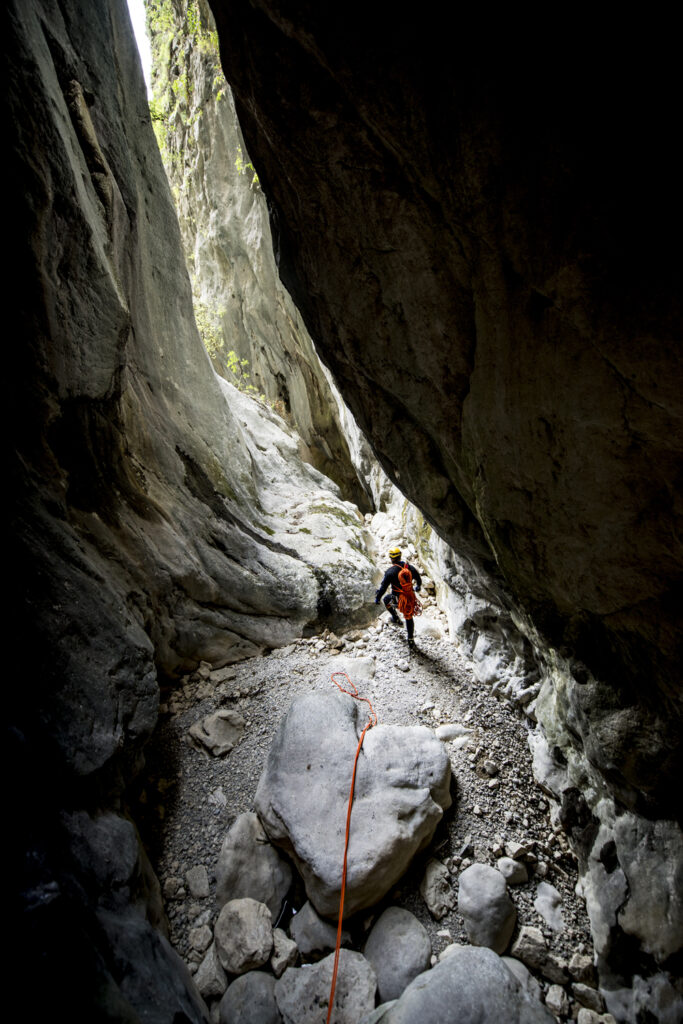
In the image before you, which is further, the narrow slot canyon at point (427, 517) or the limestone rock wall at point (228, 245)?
the limestone rock wall at point (228, 245)

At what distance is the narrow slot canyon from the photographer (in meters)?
1.96

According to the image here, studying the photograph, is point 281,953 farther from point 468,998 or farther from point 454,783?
point 454,783

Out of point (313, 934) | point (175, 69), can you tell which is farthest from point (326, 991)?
point (175, 69)

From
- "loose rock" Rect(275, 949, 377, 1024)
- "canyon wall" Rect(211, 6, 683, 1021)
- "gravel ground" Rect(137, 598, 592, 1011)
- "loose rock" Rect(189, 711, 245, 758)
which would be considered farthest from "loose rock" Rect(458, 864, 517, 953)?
"loose rock" Rect(189, 711, 245, 758)

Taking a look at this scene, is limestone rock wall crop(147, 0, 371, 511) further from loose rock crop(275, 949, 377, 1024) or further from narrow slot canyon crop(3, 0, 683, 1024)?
loose rock crop(275, 949, 377, 1024)

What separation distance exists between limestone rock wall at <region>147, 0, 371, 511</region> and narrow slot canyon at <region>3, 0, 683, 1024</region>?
7.41m

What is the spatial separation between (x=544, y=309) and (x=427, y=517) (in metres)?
2.85

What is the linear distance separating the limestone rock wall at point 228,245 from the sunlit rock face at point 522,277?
9593 mm

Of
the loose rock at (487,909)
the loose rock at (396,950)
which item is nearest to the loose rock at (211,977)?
the loose rock at (396,950)

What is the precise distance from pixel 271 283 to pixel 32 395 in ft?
35.5

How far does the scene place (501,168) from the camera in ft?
6.70

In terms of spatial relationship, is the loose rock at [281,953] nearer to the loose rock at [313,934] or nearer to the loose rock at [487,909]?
the loose rock at [313,934]

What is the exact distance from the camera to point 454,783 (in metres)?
4.02

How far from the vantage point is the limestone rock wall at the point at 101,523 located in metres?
2.49
